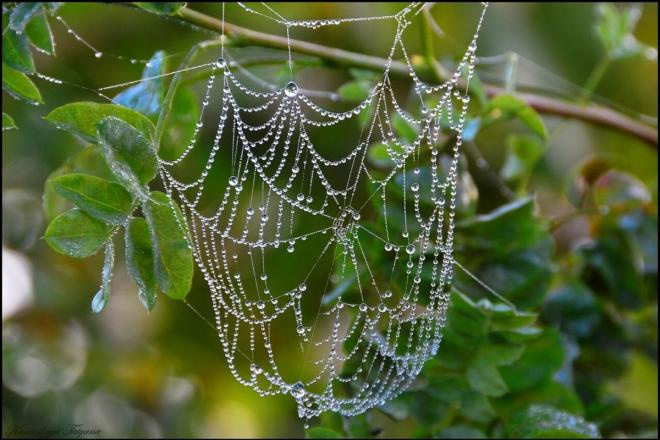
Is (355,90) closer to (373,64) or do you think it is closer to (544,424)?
(373,64)

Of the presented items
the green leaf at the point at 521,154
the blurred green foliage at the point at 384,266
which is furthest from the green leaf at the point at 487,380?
the green leaf at the point at 521,154

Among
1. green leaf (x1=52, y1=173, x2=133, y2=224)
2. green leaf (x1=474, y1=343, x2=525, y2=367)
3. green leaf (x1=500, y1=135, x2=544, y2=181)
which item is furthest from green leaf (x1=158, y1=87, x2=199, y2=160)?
green leaf (x1=500, y1=135, x2=544, y2=181)

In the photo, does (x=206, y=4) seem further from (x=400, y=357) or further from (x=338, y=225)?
(x=400, y=357)

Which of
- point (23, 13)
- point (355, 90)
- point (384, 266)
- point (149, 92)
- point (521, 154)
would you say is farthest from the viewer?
point (521, 154)

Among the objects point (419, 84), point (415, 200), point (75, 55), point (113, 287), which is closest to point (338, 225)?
point (415, 200)

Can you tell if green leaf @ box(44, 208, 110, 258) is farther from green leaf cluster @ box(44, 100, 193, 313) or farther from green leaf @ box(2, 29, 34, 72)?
green leaf @ box(2, 29, 34, 72)

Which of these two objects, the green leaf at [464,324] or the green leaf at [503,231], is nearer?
the green leaf at [464,324]

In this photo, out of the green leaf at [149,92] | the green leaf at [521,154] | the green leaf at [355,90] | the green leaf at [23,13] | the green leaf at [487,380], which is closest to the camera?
the green leaf at [23,13]

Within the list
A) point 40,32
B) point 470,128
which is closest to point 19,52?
point 40,32

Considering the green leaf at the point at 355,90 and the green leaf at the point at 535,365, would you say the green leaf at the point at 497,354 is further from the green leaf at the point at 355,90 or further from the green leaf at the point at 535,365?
the green leaf at the point at 355,90
